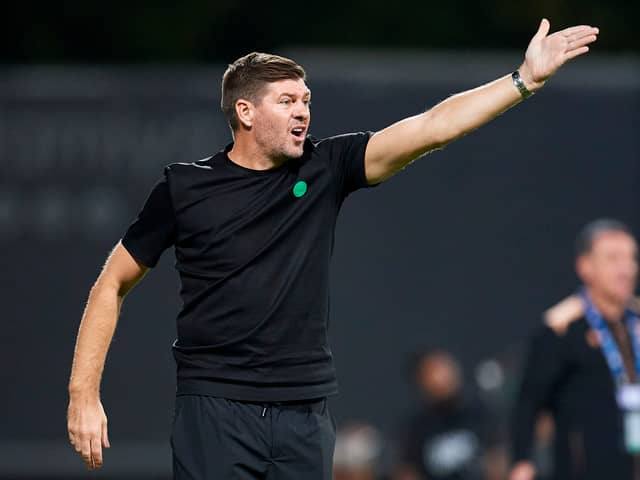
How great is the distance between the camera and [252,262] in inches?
206

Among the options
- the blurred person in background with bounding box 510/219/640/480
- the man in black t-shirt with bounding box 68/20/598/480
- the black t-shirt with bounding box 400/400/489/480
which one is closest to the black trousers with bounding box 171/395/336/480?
the man in black t-shirt with bounding box 68/20/598/480

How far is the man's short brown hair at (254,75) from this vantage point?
211 inches

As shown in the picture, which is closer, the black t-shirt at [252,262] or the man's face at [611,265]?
the black t-shirt at [252,262]

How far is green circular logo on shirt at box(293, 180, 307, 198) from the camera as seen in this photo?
17.5ft

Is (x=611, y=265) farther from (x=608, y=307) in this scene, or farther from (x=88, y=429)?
(x=88, y=429)

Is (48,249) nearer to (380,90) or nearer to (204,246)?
(380,90)

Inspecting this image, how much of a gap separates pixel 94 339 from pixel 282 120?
3.28ft

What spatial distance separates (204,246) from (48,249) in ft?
24.2

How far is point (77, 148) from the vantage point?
40.8ft

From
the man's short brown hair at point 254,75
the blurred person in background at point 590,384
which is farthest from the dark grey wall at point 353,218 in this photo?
the man's short brown hair at point 254,75

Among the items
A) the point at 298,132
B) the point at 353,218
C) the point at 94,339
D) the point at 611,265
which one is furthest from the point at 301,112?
the point at 353,218

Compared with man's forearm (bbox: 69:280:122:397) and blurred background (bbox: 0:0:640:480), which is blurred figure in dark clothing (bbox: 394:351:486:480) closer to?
blurred background (bbox: 0:0:640:480)

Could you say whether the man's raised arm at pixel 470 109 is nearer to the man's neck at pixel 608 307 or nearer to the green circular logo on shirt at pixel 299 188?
the green circular logo on shirt at pixel 299 188

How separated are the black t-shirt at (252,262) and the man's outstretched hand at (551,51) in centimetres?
65
